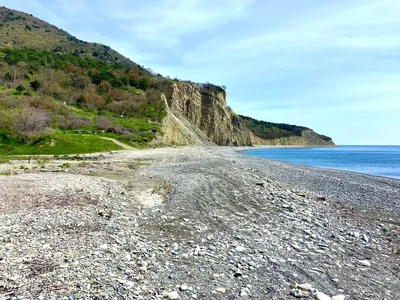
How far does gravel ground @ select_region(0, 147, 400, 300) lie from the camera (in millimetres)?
6480

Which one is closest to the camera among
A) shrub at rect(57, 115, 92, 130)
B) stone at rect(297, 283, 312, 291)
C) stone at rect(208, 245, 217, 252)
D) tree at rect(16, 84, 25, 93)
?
stone at rect(297, 283, 312, 291)

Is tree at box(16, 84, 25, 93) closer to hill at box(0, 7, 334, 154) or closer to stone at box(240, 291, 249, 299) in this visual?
hill at box(0, 7, 334, 154)

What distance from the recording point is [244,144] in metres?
146

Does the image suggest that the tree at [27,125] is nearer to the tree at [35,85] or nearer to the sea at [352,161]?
the tree at [35,85]

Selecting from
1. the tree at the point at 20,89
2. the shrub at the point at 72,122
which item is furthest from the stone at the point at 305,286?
the tree at the point at 20,89

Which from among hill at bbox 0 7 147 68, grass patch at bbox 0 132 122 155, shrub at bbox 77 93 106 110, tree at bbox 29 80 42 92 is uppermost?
hill at bbox 0 7 147 68

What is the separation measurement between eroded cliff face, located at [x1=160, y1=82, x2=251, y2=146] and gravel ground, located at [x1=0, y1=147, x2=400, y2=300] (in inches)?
2797

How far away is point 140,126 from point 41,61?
45878 millimetres

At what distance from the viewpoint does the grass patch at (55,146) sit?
33344 mm

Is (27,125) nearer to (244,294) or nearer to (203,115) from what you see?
(244,294)

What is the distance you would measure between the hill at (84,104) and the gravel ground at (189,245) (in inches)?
1019

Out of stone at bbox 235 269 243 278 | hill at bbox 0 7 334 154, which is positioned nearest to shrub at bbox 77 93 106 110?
hill at bbox 0 7 334 154

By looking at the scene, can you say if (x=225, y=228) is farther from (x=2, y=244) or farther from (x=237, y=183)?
(x=237, y=183)

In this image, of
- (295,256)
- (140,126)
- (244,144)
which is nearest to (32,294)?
(295,256)
